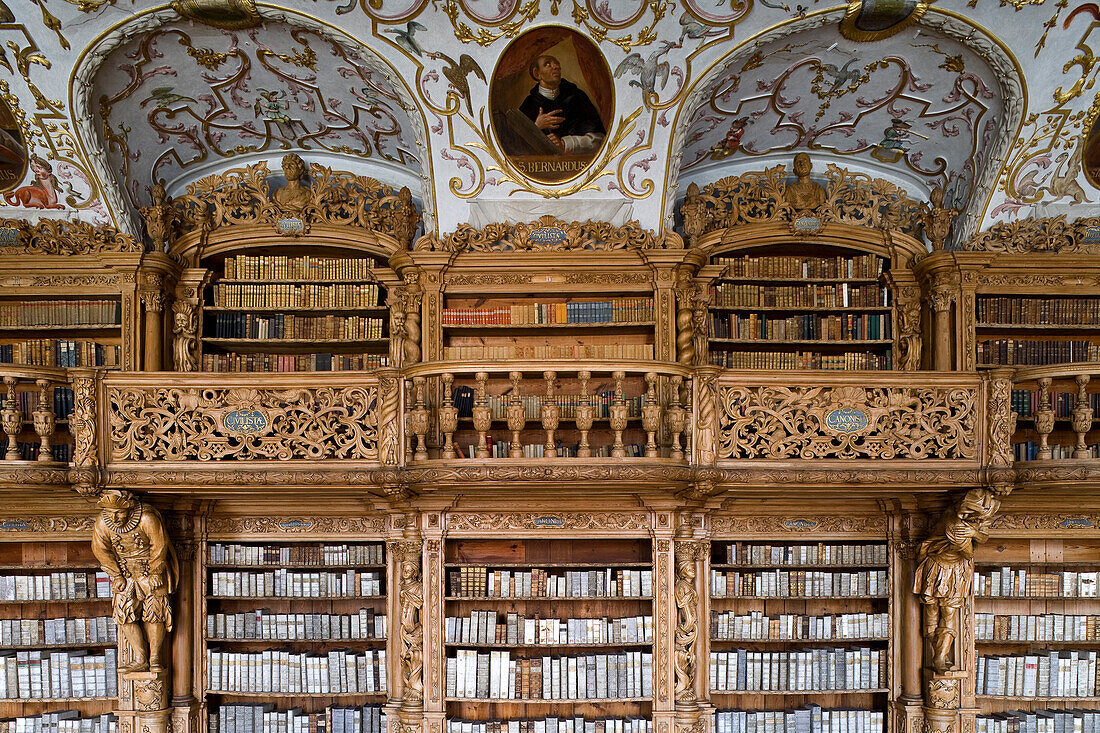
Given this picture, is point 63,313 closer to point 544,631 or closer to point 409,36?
point 409,36

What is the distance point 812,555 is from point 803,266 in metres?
2.12

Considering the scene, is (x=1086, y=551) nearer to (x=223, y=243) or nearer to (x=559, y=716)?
(x=559, y=716)

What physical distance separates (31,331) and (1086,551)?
7774 millimetres

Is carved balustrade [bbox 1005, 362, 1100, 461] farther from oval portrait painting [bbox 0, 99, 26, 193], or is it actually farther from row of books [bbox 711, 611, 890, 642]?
oval portrait painting [bbox 0, 99, 26, 193]

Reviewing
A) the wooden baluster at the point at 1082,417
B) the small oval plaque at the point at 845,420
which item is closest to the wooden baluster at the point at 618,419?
the small oval plaque at the point at 845,420

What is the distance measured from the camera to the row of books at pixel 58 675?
5.92 metres

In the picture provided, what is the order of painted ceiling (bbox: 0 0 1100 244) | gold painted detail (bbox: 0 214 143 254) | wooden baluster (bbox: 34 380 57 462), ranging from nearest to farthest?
wooden baluster (bbox: 34 380 57 462), painted ceiling (bbox: 0 0 1100 244), gold painted detail (bbox: 0 214 143 254)

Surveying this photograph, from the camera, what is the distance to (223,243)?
6590 millimetres

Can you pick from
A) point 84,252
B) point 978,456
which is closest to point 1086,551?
point 978,456

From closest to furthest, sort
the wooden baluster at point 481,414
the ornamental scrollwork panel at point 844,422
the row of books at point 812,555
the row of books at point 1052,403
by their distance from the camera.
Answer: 1. the wooden baluster at point 481,414
2. the ornamental scrollwork panel at point 844,422
3. the row of books at point 812,555
4. the row of books at point 1052,403

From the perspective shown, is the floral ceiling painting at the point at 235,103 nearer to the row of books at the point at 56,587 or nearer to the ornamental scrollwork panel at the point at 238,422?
the ornamental scrollwork panel at the point at 238,422

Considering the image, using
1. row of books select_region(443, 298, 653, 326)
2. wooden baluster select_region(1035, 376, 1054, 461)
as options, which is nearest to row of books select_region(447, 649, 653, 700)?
row of books select_region(443, 298, 653, 326)

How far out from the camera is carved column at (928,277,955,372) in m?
6.26

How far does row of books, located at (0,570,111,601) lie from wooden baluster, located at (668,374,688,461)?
13.0ft
